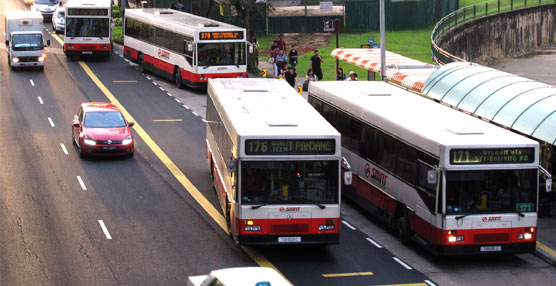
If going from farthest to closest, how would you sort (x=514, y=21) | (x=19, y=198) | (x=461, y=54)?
(x=514, y=21)
(x=461, y=54)
(x=19, y=198)

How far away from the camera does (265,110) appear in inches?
843

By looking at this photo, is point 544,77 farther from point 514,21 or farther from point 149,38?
point 149,38

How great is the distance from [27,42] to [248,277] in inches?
1435

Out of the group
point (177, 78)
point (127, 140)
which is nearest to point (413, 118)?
point (127, 140)

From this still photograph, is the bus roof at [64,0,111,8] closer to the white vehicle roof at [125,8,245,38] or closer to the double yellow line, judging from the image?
the white vehicle roof at [125,8,245,38]

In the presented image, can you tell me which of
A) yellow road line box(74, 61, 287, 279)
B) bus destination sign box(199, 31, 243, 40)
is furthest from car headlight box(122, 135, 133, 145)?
bus destination sign box(199, 31, 243, 40)

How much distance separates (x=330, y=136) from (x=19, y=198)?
32.1 ft

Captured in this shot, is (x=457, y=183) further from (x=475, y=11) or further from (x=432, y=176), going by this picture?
(x=475, y=11)

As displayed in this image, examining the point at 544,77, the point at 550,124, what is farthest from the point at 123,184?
the point at 544,77

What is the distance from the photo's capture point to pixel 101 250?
20219 millimetres

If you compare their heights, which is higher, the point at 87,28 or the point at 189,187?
the point at 87,28

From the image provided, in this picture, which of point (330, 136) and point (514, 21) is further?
point (514, 21)

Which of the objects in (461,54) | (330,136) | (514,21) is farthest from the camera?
(514,21)

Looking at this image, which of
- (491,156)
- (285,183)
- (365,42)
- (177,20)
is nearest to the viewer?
(491,156)
